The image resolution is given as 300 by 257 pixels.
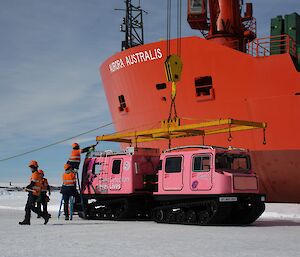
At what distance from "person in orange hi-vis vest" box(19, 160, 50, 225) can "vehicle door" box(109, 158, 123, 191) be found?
9.47ft

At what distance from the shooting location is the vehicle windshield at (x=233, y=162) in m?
13.8

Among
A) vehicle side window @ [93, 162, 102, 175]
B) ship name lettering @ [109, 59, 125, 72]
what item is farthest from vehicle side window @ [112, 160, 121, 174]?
ship name lettering @ [109, 59, 125, 72]

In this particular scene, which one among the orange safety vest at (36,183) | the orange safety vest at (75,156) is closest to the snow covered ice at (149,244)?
the orange safety vest at (36,183)

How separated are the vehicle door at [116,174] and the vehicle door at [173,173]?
6.23ft

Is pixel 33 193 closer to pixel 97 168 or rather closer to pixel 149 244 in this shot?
pixel 97 168

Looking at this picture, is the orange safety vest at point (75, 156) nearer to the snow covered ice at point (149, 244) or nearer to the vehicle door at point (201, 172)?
the vehicle door at point (201, 172)

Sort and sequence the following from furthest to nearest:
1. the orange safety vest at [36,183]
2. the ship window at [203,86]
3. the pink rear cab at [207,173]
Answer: the ship window at [203,86], the orange safety vest at [36,183], the pink rear cab at [207,173]

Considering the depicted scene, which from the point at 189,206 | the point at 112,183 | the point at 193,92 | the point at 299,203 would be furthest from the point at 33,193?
the point at 299,203

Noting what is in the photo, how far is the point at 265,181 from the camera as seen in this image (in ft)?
62.3

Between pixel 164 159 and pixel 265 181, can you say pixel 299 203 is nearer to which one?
pixel 265 181

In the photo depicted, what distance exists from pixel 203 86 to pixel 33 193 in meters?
9.06

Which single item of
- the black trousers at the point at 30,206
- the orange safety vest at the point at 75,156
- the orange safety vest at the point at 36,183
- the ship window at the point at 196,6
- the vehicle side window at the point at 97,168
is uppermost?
the ship window at the point at 196,6

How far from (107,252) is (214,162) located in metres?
6.46

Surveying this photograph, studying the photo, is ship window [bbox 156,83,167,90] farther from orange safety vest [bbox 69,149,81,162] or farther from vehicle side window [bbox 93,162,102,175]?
orange safety vest [bbox 69,149,81,162]
